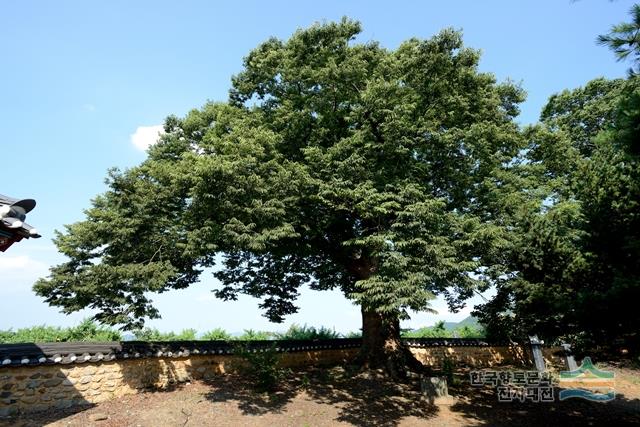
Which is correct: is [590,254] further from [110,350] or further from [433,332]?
[433,332]

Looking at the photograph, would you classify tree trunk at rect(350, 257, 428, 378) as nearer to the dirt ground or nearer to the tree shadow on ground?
the tree shadow on ground

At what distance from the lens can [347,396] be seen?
11977mm

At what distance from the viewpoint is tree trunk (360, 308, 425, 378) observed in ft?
46.9

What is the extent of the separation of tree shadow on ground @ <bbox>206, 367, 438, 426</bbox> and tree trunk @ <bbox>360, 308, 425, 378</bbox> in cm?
62

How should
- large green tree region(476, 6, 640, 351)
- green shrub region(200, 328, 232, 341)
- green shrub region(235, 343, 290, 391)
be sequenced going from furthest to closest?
1. green shrub region(200, 328, 232, 341)
2. green shrub region(235, 343, 290, 391)
3. large green tree region(476, 6, 640, 351)

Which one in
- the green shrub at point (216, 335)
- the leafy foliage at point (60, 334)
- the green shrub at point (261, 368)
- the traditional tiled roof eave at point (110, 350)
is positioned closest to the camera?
the traditional tiled roof eave at point (110, 350)

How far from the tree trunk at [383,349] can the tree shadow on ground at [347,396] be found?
617 millimetres

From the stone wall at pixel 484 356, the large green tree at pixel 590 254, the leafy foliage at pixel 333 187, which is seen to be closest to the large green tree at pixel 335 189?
the leafy foliage at pixel 333 187

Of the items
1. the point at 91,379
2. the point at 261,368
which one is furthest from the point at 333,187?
the point at 91,379

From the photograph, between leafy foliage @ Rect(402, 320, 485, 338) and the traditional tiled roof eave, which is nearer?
the traditional tiled roof eave

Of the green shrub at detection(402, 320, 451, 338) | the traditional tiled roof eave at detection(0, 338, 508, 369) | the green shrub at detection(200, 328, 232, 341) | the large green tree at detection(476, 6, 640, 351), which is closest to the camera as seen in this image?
the large green tree at detection(476, 6, 640, 351)

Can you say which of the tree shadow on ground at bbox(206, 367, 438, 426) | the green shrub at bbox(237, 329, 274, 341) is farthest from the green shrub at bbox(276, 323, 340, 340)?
the tree shadow on ground at bbox(206, 367, 438, 426)

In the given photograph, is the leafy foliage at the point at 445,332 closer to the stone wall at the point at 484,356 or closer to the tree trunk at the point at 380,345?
the stone wall at the point at 484,356

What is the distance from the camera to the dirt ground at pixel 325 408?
30.3 feet
